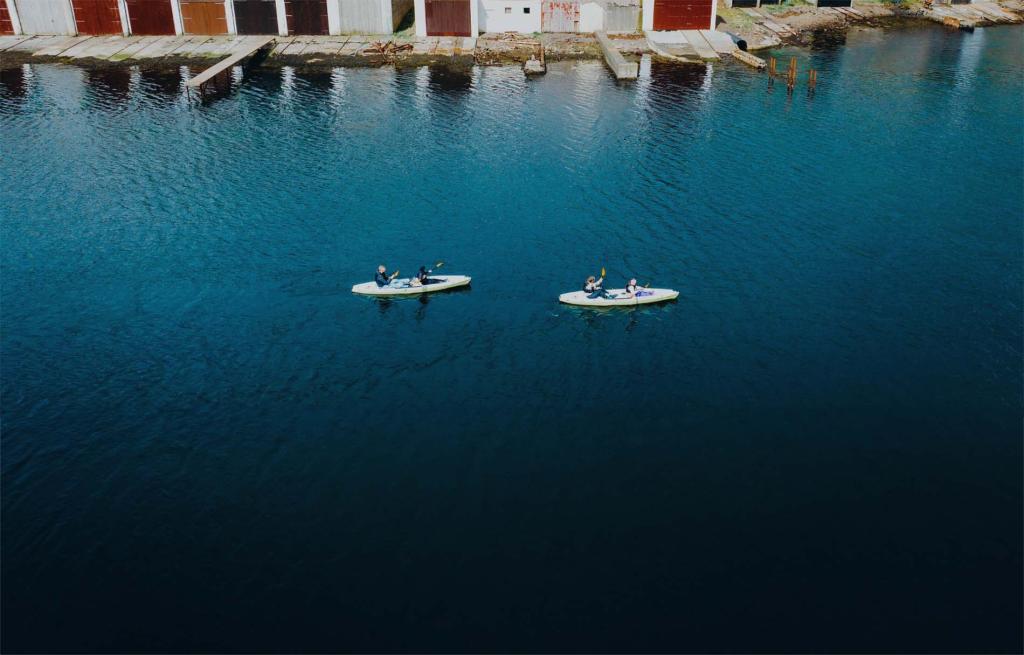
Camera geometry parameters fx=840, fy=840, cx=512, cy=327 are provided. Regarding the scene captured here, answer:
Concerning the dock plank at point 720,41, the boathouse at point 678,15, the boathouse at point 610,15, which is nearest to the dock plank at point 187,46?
the boathouse at point 610,15

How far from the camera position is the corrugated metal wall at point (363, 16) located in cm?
11494

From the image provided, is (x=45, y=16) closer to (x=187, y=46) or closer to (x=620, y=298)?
(x=187, y=46)

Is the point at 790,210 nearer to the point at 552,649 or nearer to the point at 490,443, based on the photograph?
the point at 490,443

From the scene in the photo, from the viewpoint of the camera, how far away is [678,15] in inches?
4587

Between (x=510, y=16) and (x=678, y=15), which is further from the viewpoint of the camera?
(x=678, y=15)

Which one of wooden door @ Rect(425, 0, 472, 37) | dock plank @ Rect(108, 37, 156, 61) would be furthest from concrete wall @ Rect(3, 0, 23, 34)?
wooden door @ Rect(425, 0, 472, 37)

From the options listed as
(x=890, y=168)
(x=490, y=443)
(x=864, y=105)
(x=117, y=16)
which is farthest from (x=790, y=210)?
(x=117, y=16)

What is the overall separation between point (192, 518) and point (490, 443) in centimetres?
1554

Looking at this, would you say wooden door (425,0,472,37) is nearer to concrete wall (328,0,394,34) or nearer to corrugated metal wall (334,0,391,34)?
concrete wall (328,0,394,34)

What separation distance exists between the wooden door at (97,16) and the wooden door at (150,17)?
6.41 feet

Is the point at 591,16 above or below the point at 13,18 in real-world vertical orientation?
below

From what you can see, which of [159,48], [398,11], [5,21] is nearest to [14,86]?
[159,48]

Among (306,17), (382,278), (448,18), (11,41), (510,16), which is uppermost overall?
(306,17)

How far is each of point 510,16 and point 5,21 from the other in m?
70.0
